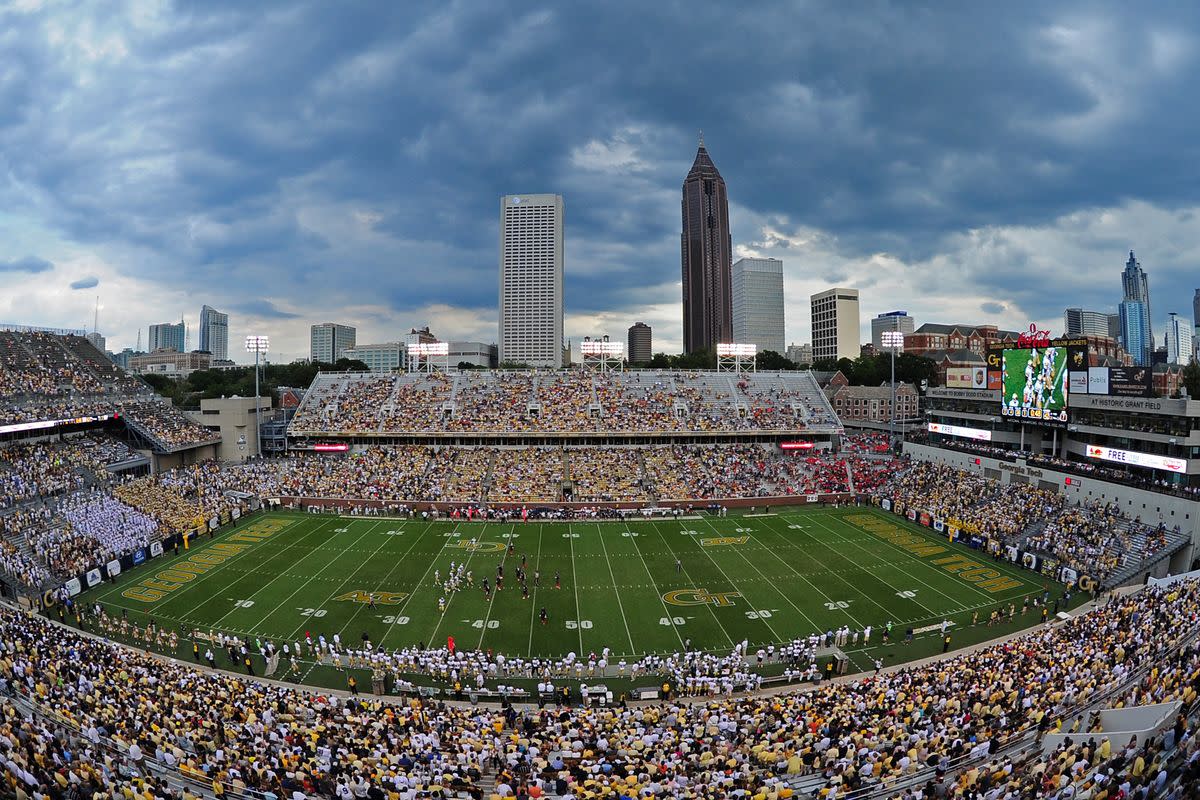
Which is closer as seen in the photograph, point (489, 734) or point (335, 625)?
point (489, 734)

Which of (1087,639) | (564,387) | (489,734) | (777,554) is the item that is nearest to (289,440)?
(564,387)

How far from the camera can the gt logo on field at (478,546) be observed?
1494 inches

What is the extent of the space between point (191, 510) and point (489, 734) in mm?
35681

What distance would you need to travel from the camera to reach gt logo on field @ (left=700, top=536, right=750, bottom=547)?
39.1 m

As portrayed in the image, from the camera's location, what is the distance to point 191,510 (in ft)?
140

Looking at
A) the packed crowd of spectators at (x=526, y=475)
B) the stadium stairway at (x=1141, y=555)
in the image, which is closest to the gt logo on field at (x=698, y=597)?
the stadium stairway at (x=1141, y=555)

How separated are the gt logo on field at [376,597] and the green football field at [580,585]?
10 cm

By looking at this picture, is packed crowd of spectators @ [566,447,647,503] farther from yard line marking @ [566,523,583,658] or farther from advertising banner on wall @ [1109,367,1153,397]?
advertising banner on wall @ [1109,367,1153,397]

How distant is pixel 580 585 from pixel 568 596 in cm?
155

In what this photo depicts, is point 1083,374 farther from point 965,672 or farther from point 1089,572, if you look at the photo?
point 965,672

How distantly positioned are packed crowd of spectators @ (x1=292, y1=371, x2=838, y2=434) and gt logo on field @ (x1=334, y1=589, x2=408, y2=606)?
2667 centimetres

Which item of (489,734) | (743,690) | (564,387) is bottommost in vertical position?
(743,690)

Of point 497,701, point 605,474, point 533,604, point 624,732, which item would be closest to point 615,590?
point 533,604

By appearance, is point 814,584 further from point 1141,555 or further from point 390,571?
point 390,571
